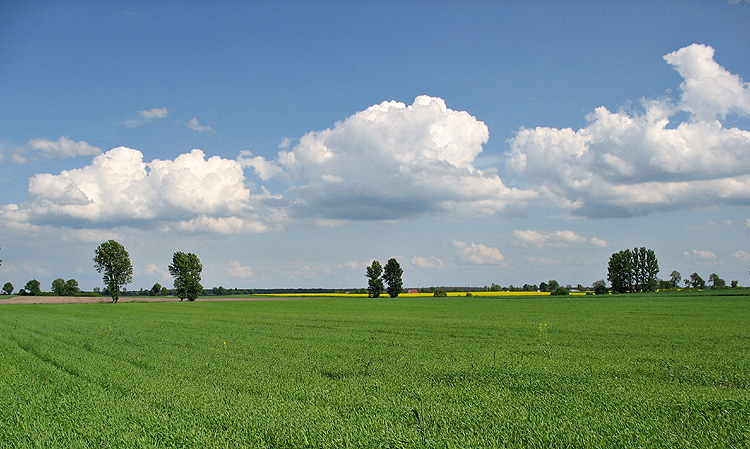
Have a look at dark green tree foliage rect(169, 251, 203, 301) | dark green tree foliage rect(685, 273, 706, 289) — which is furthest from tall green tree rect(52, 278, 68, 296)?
dark green tree foliage rect(685, 273, 706, 289)

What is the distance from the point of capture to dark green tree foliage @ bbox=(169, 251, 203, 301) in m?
103

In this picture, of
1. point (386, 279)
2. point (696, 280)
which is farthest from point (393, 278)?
point (696, 280)

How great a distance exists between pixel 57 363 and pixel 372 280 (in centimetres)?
11573

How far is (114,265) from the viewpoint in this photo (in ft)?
311

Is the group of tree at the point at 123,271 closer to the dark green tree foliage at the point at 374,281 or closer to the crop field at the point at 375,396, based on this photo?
the dark green tree foliage at the point at 374,281

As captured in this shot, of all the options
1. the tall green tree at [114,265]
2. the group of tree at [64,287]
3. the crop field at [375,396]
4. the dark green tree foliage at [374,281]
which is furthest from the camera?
the group of tree at [64,287]

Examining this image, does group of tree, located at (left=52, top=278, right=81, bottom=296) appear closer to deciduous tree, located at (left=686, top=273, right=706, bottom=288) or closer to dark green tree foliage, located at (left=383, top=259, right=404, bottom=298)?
dark green tree foliage, located at (left=383, top=259, right=404, bottom=298)

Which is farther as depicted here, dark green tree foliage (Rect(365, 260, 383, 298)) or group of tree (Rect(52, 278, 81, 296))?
group of tree (Rect(52, 278, 81, 296))

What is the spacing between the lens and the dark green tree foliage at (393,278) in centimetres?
12788

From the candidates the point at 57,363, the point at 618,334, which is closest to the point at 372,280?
the point at 618,334

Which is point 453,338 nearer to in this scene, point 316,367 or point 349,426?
point 316,367

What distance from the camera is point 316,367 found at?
11.5 m

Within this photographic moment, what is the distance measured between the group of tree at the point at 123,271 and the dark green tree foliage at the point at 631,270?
119m

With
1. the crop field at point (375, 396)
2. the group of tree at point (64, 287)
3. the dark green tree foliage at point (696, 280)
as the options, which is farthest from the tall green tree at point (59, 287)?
the dark green tree foliage at point (696, 280)
